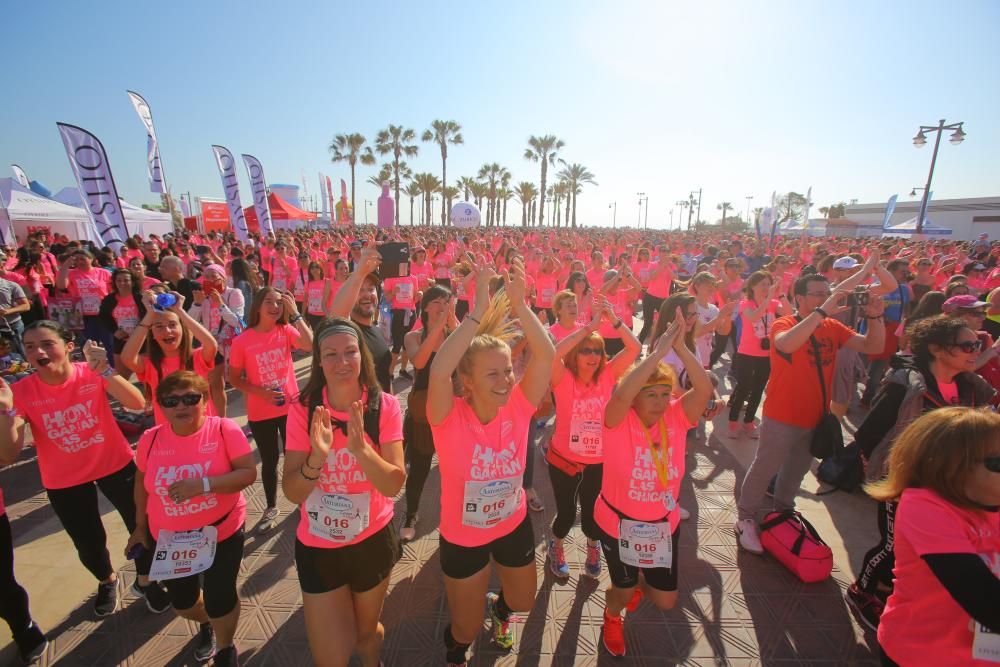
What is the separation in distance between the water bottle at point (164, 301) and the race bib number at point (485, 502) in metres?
2.63

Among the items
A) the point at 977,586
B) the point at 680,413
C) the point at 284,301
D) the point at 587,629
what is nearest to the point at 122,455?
the point at 284,301

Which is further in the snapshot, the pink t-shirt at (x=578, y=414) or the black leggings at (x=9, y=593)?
the pink t-shirt at (x=578, y=414)

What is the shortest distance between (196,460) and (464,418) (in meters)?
1.45

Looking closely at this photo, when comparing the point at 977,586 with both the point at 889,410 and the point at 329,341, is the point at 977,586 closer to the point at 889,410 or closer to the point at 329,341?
the point at 889,410

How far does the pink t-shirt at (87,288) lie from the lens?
654cm

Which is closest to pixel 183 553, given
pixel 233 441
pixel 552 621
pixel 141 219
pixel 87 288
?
pixel 233 441

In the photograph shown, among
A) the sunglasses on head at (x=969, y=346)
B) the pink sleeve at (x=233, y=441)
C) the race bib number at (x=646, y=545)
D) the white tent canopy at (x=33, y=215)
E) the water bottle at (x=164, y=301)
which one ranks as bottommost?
the race bib number at (x=646, y=545)

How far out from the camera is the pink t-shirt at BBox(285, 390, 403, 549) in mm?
2049

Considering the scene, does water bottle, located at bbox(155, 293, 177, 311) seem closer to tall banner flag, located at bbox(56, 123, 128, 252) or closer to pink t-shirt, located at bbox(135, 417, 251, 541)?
pink t-shirt, located at bbox(135, 417, 251, 541)

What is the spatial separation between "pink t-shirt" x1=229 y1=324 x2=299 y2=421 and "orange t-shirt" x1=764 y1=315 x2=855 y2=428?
3.94m

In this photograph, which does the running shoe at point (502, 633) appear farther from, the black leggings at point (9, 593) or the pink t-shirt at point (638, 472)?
the black leggings at point (9, 593)

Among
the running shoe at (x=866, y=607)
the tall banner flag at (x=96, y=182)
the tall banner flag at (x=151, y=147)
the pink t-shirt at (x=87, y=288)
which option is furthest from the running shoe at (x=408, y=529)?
the tall banner flag at (x=151, y=147)

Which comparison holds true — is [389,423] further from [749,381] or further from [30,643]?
[749,381]

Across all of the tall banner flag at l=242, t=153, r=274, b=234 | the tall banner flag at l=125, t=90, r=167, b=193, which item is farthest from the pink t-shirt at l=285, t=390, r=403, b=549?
the tall banner flag at l=242, t=153, r=274, b=234
